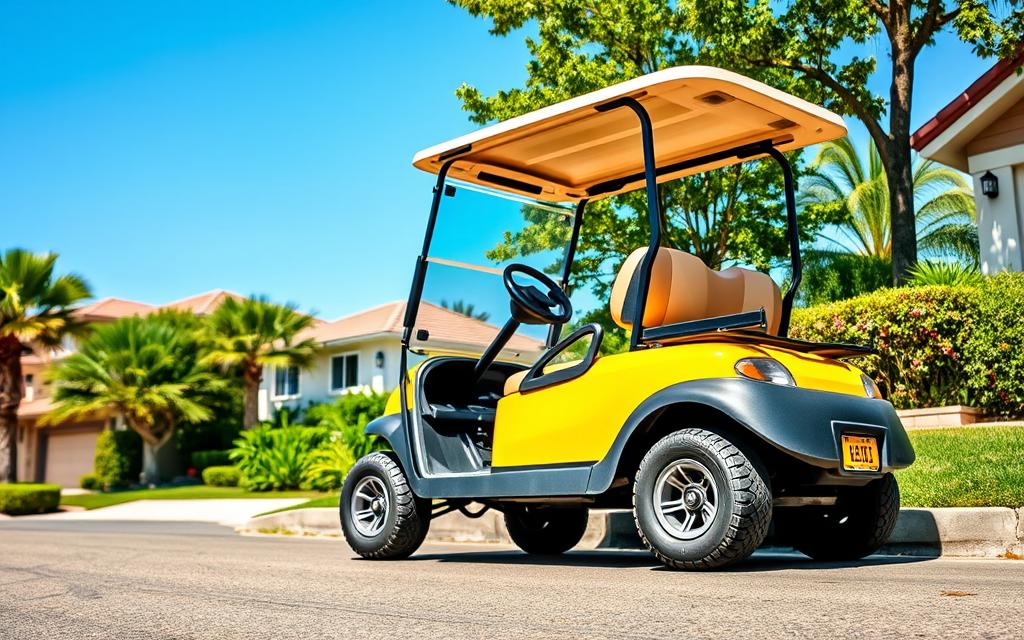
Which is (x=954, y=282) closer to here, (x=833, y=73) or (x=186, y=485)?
(x=833, y=73)

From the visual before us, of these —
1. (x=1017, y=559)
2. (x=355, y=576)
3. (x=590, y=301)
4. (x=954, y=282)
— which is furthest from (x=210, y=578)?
(x=954, y=282)

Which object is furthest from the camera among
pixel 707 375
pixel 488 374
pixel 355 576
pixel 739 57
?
pixel 739 57

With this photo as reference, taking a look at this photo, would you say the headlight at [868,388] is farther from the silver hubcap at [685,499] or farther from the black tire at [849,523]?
the silver hubcap at [685,499]

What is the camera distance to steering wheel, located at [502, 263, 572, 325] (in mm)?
5895

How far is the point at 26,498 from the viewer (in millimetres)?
24188

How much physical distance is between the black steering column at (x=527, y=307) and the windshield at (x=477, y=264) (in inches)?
10.9

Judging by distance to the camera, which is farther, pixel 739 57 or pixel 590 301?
pixel 739 57

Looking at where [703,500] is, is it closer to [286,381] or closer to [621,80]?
[621,80]

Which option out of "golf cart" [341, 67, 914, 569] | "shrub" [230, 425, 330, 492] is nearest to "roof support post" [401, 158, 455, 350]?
"golf cart" [341, 67, 914, 569]

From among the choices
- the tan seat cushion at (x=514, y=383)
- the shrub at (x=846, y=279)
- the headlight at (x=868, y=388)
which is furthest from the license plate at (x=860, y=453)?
the shrub at (x=846, y=279)

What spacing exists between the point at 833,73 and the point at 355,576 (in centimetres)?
1265

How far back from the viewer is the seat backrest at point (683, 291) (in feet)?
17.6

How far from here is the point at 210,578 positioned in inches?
208

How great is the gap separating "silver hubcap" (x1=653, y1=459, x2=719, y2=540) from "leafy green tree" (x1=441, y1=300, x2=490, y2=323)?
2488 mm
